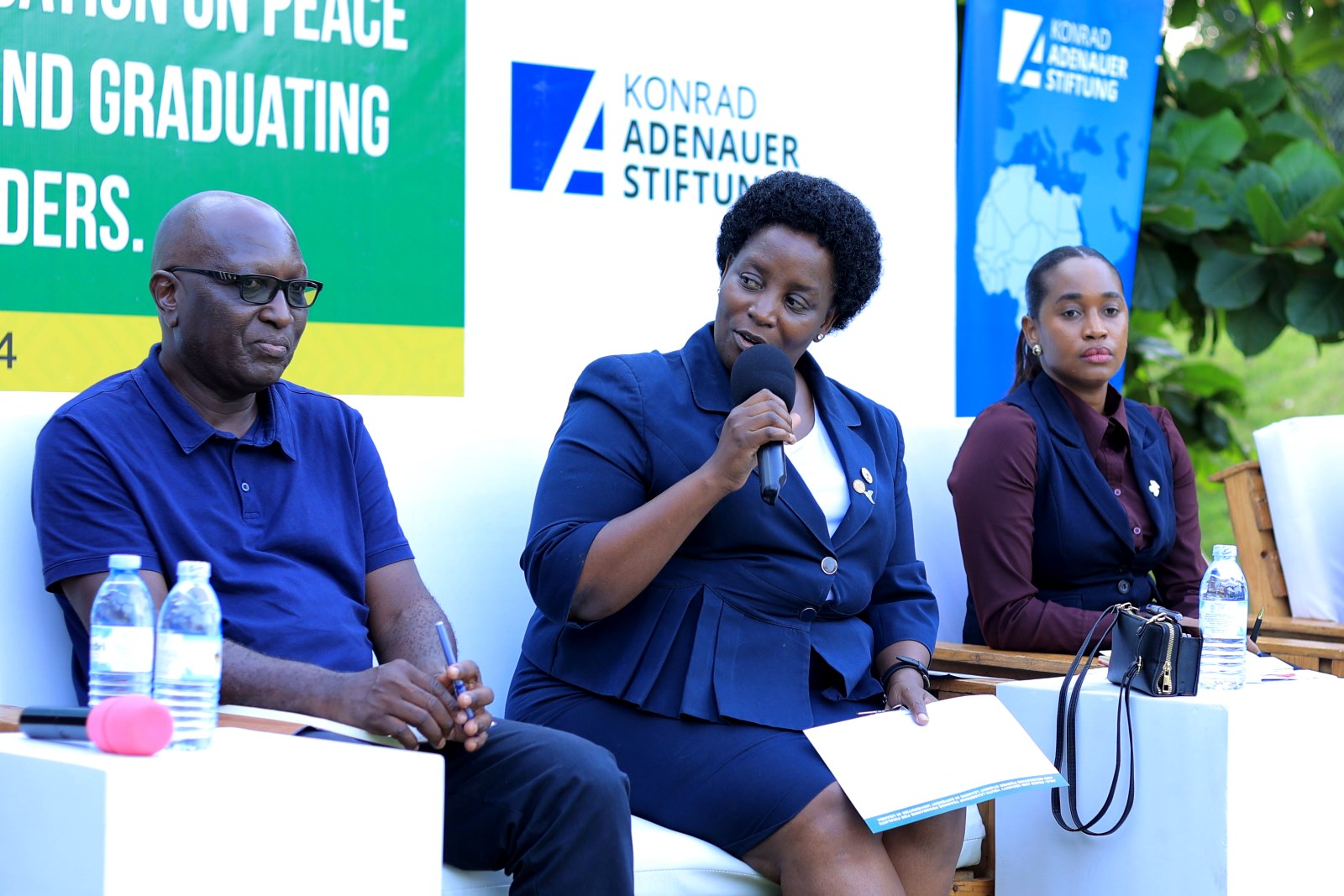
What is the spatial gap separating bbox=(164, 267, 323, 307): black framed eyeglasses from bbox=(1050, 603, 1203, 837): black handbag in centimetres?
162

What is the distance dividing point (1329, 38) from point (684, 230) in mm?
3404

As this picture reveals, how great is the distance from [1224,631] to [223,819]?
6.38 ft

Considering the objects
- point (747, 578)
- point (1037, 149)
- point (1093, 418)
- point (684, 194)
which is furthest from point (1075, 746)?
point (1037, 149)

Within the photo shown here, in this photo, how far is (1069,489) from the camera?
11.9 feet

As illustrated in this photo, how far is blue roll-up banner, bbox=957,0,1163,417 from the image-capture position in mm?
5469

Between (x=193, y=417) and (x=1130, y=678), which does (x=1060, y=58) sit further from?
(x=193, y=417)

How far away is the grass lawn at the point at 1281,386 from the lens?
9.95 m

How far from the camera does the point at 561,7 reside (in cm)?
458

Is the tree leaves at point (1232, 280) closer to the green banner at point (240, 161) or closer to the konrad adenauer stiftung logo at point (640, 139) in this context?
the konrad adenauer stiftung logo at point (640, 139)

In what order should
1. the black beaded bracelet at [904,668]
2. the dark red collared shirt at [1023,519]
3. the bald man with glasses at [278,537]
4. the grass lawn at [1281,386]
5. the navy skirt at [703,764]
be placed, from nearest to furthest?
the bald man with glasses at [278,537] < the navy skirt at [703,764] < the black beaded bracelet at [904,668] < the dark red collared shirt at [1023,519] < the grass lawn at [1281,386]

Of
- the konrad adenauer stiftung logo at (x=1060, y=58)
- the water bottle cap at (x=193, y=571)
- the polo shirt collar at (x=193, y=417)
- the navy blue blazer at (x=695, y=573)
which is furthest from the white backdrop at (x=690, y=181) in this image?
the water bottle cap at (x=193, y=571)

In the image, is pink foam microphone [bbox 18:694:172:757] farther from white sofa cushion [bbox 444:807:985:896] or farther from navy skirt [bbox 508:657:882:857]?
navy skirt [bbox 508:657:882:857]

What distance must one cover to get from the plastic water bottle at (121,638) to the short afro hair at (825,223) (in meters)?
1.55

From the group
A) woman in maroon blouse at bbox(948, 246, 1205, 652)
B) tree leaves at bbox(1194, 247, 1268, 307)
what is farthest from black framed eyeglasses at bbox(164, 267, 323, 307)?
tree leaves at bbox(1194, 247, 1268, 307)
